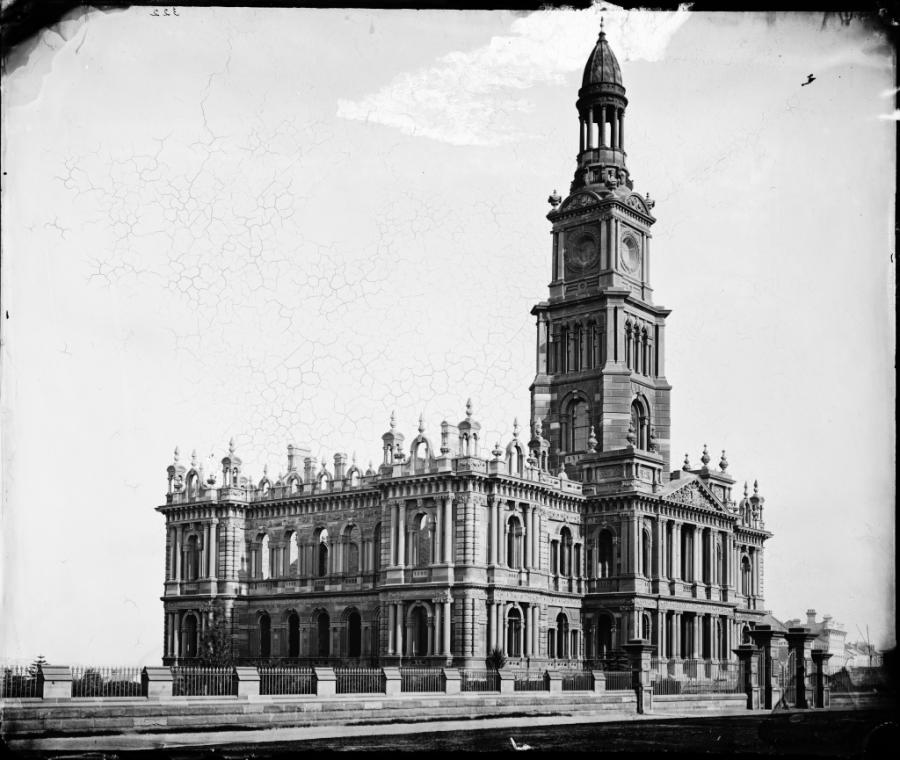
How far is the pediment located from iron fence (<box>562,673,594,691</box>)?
53.8 feet

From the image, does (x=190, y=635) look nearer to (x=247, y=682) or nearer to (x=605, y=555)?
(x=605, y=555)

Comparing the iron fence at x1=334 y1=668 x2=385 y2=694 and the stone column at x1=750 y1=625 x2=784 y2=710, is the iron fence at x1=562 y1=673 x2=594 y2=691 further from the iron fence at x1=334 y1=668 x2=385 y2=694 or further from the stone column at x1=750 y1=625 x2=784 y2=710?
the iron fence at x1=334 y1=668 x2=385 y2=694

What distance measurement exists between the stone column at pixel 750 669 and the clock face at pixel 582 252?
24.5 meters

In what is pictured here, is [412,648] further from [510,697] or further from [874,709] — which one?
[874,709]

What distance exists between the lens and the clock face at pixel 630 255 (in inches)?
2830

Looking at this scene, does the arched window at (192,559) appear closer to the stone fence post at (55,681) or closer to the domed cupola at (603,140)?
the domed cupola at (603,140)

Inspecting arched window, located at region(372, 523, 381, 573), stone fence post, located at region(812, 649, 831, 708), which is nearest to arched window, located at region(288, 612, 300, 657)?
arched window, located at region(372, 523, 381, 573)

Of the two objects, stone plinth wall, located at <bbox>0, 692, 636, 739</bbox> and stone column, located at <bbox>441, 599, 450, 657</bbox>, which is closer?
stone plinth wall, located at <bbox>0, 692, 636, 739</bbox>

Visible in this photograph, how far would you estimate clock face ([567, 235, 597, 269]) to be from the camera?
71812 mm

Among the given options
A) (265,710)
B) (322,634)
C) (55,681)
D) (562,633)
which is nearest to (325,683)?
(265,710)

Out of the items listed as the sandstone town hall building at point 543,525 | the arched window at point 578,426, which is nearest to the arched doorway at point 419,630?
the sandstone town hall building at point 543,525

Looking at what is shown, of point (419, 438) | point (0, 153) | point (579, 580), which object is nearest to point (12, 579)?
point (0, 153)

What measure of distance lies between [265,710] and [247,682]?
1.37m

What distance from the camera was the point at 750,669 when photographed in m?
53.5
